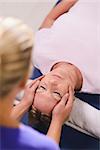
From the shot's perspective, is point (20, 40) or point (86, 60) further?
point (86, 60)

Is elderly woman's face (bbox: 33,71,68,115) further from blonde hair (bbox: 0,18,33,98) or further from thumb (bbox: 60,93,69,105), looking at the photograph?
blonde hair (bbox: 0,18,33,98)

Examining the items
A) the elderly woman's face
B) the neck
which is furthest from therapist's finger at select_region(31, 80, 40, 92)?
the neck

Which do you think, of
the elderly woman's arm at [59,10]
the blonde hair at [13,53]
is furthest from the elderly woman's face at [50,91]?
the blonde hair at [13,53]

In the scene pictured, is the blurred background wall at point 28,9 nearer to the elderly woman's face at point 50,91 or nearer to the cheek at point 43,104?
the elderly woman's face at point 50,91

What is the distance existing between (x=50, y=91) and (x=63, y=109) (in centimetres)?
9

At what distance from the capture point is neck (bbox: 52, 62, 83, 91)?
1.39 metres

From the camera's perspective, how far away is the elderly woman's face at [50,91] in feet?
4.07

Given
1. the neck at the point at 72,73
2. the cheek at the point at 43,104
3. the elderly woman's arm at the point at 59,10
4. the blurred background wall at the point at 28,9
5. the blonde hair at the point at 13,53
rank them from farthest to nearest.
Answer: the blurred background wall at the point at 28,9, the elderly woman's arm at the point at 59,10, the neck at the point at 72,73, the cheek at the point at 43,104, the blonde hair at the point at 13,53

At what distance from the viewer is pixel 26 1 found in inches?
83.2

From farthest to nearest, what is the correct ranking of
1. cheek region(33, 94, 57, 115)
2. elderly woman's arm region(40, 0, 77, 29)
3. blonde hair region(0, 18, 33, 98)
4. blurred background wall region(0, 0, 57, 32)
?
1. blurred background wall region(0, 0, 57, 32)
2. elderly woman's arm region(40, 0, 77, 29)
3. cheek region(33, 94, 57, 115)
4. blonde hair region(0, 18, 33, 98)

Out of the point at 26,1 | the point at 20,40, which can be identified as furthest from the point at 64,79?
the point at 26,1

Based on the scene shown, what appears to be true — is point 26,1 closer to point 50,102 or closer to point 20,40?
point 50,102

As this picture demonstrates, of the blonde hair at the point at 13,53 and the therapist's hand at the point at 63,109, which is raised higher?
the blonde hair at the point at 13,53

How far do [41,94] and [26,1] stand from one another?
3.31 feet
